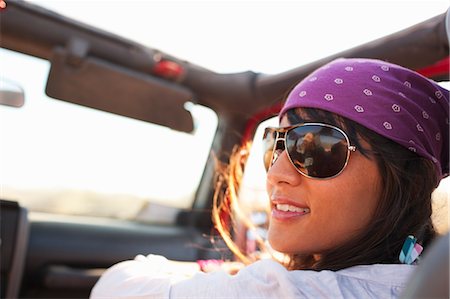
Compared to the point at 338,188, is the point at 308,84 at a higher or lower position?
higher

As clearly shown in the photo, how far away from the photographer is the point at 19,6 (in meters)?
2.24

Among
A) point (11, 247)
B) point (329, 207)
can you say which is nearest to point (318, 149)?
point (329, 207)

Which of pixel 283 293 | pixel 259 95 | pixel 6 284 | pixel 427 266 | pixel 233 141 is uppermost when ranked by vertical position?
pixel 427 266

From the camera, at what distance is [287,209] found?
1.21m

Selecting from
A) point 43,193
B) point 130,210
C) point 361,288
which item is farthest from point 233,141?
point 361,288

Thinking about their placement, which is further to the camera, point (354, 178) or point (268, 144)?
point (268, 144)

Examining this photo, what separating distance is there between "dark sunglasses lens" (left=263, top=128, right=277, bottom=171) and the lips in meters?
0.17

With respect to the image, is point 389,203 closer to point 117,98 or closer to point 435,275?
point 435,275

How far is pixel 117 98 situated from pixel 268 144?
1324mm

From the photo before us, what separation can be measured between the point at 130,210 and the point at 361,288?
7.52 ft

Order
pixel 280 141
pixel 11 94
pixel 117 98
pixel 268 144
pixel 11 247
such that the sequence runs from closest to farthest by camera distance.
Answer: pixel 280 141
pixel 268 144
pixel 11 94
pixel 11 247
pixel 117 98

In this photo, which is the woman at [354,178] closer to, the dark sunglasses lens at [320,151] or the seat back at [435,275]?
the dark sunglasses lens at [320,151]

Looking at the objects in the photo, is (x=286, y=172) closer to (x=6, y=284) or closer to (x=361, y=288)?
(x=361, y=288)

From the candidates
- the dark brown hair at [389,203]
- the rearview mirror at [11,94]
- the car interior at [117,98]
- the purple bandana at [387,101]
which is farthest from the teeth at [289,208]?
the rearview mirror at [11,94]
